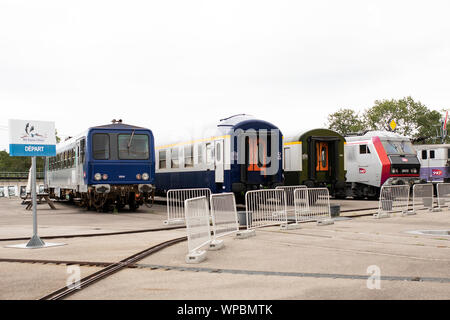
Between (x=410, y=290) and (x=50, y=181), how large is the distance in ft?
95.7

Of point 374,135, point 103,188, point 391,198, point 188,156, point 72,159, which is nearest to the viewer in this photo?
point 391,198

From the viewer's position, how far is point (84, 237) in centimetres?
1223

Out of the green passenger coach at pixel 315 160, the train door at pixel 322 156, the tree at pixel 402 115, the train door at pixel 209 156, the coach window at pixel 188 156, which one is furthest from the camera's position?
the tree at pixel 402 115

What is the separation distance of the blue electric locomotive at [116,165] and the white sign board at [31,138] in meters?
9.28

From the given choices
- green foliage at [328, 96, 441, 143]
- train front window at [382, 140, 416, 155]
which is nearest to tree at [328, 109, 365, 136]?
green foliage at [328, 96, 441, 143]

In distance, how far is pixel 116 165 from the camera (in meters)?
20.8

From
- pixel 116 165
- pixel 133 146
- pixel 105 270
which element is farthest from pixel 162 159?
pixel 105 270

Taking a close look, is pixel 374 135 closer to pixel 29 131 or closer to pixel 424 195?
pixel 424 195

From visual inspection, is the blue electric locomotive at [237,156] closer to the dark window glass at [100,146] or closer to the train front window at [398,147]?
the dark window glass at [100,146]

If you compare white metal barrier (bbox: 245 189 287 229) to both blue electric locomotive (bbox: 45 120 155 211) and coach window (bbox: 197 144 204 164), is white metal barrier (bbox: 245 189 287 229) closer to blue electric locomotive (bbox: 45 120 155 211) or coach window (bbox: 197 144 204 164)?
blue electric locomotive (bbox: 45 120 155 211)

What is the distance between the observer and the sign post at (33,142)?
10.6 m

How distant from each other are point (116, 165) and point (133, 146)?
107 centimetres

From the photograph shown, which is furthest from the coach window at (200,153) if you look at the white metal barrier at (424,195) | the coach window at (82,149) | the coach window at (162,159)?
the white metal barrier at (424,195)

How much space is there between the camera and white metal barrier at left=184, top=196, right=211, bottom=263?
8488 mm
